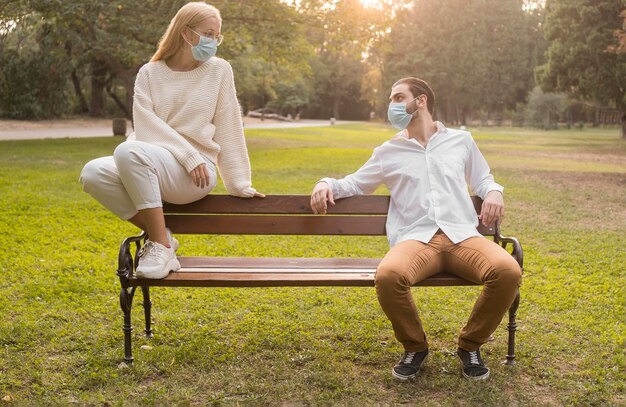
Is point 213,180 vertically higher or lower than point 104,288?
higher

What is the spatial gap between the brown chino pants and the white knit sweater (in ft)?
3.68

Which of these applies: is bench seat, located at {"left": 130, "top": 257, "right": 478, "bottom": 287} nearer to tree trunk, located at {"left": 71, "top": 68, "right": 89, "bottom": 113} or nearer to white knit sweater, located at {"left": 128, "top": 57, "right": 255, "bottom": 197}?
white knit sweater, located at {"left": 128, "top": 57, "right": 255, "bottom": 197}

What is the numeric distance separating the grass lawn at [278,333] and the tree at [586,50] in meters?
26.6

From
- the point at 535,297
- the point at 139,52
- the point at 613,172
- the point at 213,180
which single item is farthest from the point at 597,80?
the point at 213,180

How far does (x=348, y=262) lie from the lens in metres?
4.62

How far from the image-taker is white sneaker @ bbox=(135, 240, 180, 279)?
406 centimetres

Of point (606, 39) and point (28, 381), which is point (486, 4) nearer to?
point (606, 39)

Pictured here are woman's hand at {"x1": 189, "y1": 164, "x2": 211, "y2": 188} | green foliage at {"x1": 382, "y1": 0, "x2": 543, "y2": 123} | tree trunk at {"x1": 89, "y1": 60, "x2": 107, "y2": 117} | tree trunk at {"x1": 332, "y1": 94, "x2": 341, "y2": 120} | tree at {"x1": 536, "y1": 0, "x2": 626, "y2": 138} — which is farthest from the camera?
tree trunk at {"x1": 332, "y1": 94, "x2": 341, "y2": 120}

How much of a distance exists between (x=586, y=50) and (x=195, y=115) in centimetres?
3305

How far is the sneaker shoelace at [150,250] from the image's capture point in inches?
163

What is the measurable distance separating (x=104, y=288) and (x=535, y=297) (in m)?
3.52

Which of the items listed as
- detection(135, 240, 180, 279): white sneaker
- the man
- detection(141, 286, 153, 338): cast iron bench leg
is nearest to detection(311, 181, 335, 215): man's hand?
the man

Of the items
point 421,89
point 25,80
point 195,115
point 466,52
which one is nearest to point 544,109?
point 466,52

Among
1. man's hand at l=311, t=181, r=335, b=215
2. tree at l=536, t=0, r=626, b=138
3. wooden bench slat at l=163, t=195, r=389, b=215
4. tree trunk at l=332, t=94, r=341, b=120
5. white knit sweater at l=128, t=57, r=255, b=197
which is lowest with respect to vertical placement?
tree trunk at l=332, t=94, r=341, b=120
